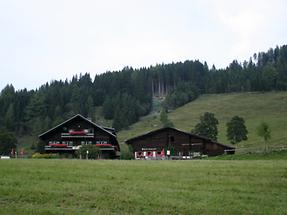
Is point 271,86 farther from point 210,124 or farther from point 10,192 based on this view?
point 10,192

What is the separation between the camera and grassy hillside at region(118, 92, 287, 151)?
123875 mm

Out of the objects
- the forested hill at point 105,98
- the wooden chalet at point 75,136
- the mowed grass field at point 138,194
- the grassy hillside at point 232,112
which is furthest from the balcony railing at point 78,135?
the mowed grass field at point 138,194

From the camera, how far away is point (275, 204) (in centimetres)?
1257

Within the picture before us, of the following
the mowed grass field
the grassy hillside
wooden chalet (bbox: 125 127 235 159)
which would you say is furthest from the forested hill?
the mowed grass field

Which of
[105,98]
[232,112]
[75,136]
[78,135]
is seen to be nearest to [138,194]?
[78,135]

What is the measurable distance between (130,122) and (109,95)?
33.1 m

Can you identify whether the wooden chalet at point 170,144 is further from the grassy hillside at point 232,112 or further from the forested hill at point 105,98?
the forested hill at point 105,98

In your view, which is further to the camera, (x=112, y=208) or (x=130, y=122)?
(x=130, y=122)

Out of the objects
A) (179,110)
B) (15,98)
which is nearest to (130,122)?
(179,110)

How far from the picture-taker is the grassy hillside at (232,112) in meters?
124

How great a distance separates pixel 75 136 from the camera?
81.6m

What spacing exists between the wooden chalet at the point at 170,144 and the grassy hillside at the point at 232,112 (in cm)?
2765

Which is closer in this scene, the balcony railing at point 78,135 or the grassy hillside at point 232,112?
the balcony railing at point 78,135

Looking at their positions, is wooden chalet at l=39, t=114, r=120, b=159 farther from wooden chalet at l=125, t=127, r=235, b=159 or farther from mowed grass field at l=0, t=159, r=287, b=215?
mowed grass field at l=0, t=159, r=287, b=215
